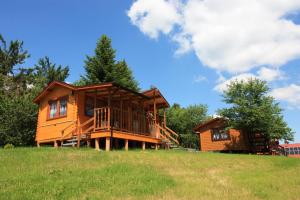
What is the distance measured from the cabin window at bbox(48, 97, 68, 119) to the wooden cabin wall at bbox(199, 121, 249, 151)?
1649 centimetres

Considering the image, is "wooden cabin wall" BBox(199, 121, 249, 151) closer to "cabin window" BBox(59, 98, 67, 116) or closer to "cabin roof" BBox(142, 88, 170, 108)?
"cabin roof" BBox(142, 88, 170, 108)

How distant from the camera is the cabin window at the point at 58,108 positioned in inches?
790

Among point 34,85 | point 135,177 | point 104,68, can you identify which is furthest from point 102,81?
point 135,177

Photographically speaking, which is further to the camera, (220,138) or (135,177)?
(220,138)

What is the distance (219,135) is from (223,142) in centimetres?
86

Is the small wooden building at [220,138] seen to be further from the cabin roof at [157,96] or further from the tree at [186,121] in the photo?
the tree at [186,121]

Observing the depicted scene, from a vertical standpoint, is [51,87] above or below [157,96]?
above

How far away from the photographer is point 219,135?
31000 mm

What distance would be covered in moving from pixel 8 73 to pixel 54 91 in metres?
24.6

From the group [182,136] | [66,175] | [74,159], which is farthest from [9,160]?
[182,136]

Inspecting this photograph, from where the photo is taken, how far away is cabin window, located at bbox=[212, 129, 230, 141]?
30480 millimetres

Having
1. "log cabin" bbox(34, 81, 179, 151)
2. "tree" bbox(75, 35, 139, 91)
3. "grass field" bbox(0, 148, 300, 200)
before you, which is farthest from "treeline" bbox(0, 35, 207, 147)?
"grass field" bbox(0, 148, 300, 200)

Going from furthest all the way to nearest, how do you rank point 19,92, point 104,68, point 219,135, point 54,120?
point 19,92 < point 104,68 < point 219,135 < point 54,120

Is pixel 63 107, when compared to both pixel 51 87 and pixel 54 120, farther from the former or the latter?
pixel 51 87
